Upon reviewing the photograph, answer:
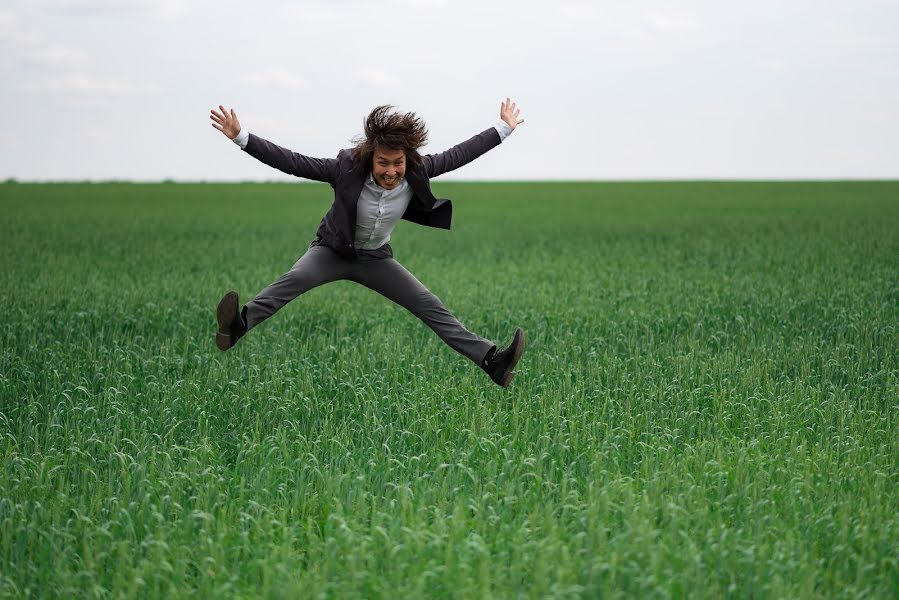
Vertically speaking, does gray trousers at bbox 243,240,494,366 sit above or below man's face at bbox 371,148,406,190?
below

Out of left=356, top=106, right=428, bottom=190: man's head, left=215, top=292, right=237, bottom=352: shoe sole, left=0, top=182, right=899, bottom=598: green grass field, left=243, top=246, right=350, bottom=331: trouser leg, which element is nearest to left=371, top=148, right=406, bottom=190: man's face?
left=356, top=106, right=428, bottom=190: man's head

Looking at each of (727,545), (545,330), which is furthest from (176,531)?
(545,330)

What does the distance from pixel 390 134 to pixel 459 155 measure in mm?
732

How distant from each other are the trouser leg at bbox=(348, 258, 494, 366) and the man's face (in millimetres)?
832

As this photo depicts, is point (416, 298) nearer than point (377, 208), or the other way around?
point (377, 208)

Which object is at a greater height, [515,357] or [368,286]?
[368,286]

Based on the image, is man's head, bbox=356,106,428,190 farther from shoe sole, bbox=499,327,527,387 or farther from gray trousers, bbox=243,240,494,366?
shoe sole, bbox=499,327,527,387

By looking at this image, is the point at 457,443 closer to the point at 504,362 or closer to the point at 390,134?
the point at 504,362

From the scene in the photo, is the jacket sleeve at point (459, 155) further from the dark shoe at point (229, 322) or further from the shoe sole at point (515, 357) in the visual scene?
the dark shoe at point (229, 322)

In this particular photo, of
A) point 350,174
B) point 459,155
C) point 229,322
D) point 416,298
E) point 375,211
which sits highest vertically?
point 459,155

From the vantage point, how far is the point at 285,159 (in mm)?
7277

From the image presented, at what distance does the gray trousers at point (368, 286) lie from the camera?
7980 millimetres

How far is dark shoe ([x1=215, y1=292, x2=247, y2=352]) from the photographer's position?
25.3ft

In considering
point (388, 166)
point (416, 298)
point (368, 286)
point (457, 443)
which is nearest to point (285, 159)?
point (388, 166)
